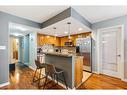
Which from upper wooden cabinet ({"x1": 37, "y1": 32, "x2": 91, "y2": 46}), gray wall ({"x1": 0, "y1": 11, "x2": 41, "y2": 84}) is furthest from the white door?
gray wall ({"x1": 0, "y1": 11, "x2": 41, "y2": 84})

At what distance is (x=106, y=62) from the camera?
162 inches

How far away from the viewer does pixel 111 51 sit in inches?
156

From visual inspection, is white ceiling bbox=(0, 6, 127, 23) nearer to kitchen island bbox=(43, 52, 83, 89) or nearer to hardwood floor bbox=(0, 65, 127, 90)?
kitchen island bbox=(43, 52, 83, 89)

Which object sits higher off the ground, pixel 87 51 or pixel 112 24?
pixel 112 24

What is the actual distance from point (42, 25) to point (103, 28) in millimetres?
2682

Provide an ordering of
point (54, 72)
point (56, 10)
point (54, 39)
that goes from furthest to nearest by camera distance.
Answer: point (54, 39)
point (56, 10)
point (54, 72)

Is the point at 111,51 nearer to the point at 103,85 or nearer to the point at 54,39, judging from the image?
the point at 103,85

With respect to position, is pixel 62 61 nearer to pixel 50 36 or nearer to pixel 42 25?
pixel 42 25

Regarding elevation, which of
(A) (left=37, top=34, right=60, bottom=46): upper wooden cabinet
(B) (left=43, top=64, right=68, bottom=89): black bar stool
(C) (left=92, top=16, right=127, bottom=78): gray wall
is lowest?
(B) (left=43, top=64, right=68, bottom=89): black bar stool

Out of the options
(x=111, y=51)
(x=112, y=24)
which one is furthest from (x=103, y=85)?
(x=112, y=24)

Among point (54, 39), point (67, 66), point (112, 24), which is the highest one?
point (112, 24)

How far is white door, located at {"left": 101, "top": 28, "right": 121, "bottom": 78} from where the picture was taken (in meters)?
3.75

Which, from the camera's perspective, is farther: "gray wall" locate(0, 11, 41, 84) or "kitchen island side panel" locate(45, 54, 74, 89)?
"gray wall" locate(0, 11, 41, 84)
